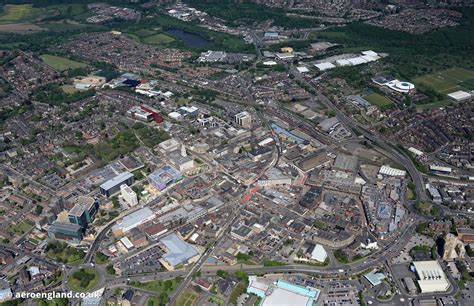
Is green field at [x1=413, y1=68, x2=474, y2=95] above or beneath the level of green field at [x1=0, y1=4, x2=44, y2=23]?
above

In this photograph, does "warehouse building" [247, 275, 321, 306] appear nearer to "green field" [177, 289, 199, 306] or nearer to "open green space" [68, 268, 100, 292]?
"green field" [177, 289, 199, 306]

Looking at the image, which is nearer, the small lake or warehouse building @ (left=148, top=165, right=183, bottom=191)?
warehouse building @ (left=148, top=165, right=183, bottom=191)

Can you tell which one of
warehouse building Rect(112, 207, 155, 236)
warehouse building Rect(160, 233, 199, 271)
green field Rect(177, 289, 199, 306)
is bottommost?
warehouse building Rect(112, 207, 155, 236)

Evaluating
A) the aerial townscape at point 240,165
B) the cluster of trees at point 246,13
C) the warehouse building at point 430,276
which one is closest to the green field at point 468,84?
the aerial townscape at point 240,165

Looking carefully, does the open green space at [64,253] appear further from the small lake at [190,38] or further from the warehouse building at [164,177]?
the small lake at [190,38]

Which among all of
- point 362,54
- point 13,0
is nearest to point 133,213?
point 362,54

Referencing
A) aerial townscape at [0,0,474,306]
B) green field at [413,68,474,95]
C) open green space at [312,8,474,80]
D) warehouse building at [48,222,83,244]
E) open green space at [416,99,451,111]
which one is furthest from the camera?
open green space at [312,8,474,80]

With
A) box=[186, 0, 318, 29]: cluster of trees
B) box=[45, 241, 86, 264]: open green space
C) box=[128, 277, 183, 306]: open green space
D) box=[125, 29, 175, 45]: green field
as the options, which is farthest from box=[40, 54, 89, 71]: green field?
box=[128, 277, 183, 306]: open green space
